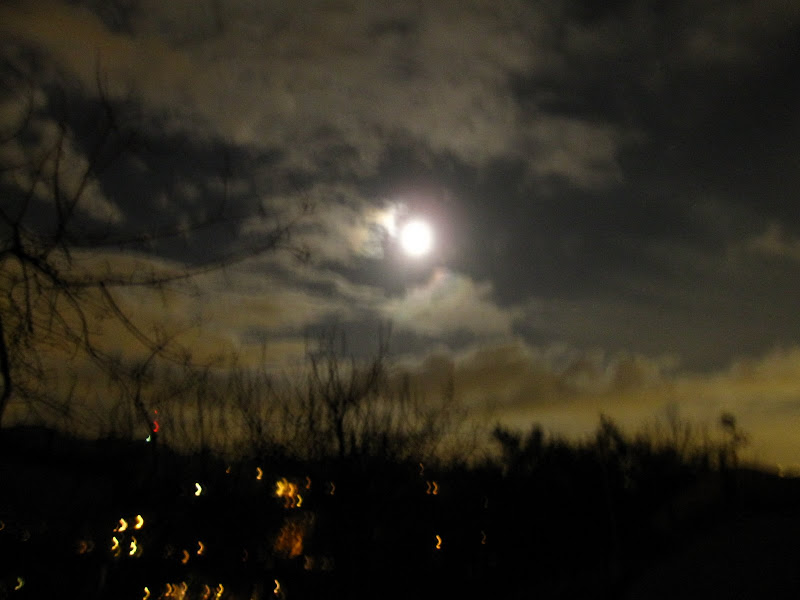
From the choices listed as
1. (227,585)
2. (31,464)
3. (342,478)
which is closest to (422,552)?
(342,478)

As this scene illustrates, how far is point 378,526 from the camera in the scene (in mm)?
16312

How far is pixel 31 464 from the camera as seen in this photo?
11.2 ft

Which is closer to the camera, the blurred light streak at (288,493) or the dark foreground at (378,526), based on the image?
the dark foreground at (378,526)

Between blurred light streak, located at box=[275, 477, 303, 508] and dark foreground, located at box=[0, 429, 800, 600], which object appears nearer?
dark foreground, located at box=[0, 429, 800, 600]

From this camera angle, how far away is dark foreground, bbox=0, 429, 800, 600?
5957 mm

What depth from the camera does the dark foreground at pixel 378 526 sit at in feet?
19.5

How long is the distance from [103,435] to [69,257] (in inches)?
36.3

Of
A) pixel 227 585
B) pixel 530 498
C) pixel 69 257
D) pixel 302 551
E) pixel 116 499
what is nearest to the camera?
pixel 69 257

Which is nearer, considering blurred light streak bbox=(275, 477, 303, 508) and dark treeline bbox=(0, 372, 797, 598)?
dark treeline bbox=(0, 372, 797, 598)

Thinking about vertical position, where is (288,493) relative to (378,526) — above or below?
above

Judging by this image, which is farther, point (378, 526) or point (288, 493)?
point (378, 526)

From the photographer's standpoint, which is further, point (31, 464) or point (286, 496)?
point (286, 496)

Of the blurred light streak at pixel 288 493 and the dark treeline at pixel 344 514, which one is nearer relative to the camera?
the dark treeline at pixel 344 514

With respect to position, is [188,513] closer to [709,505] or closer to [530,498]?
[709,505]
